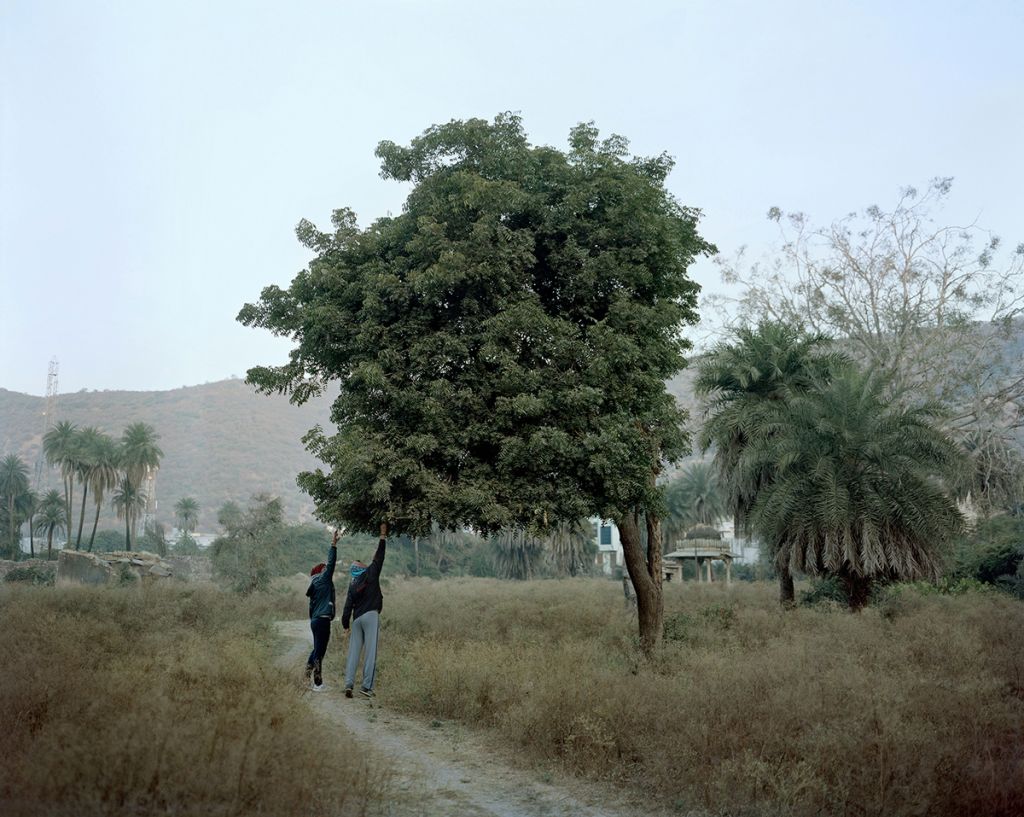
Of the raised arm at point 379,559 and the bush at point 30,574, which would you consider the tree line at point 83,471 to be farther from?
the raised arm at point 379,559

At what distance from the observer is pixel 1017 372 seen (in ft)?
113

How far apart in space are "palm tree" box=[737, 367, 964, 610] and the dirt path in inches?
567

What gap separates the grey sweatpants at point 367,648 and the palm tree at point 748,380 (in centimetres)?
1701

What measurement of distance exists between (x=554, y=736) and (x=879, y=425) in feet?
53.9

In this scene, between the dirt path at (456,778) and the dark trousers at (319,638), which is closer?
the dirt path at (456,778)

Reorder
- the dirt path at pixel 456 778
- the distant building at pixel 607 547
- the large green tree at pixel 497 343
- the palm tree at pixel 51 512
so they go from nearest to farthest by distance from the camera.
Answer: the dirt path at pixel 456 778 < the large green tree at pixel 497 343 < the distant building at pixel 607 547 < the palm tree at pixel 51 512

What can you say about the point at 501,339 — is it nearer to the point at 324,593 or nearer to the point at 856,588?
the point at 324,593

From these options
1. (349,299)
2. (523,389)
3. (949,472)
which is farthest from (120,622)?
(949,472)

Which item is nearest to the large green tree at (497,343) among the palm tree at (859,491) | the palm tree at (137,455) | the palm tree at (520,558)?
the palm tree at (859,491)

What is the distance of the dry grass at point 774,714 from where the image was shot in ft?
20.5

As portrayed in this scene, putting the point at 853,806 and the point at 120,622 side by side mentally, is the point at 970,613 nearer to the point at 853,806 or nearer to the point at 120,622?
the point at 853,806

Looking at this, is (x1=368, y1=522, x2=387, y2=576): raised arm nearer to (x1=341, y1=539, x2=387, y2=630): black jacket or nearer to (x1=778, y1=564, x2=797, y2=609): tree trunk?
(x1=341, y1=539, x2=387, y2=630): black jacket

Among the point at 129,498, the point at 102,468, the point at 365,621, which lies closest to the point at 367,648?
the point at 365,621

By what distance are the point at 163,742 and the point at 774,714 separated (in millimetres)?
5332
